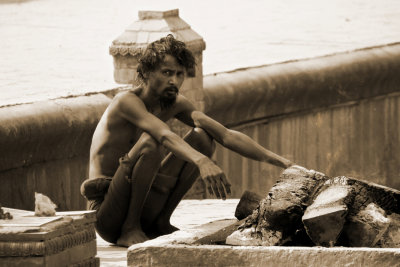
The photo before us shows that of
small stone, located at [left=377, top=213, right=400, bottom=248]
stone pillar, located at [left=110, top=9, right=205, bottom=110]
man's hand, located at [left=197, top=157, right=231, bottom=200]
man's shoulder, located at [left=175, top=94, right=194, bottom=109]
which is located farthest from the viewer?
stone pillar, located at [left=110, top=9, right=205, bottom=110]

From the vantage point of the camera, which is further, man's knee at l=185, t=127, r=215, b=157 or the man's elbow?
man's knee at l=185, t=127, r=215, b=157

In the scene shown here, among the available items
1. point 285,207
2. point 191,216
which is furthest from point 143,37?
point 285,207

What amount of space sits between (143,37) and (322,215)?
4626mm

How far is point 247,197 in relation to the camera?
835cm

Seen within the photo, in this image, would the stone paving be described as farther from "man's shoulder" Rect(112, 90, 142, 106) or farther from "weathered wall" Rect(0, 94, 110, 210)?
"weathered wall" Rect(0, 94, 110, 210)

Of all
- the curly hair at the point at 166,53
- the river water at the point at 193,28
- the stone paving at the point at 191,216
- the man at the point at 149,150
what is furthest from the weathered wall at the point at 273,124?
the curly hair at the point at 166,53

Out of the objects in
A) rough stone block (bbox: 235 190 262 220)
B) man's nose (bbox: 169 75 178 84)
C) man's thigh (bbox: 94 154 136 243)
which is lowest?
man's thigh (bbox: 94 154 136 243)

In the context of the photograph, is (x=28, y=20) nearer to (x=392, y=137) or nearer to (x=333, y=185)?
(x=392, y=137)

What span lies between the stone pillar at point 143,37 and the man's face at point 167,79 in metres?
2.66

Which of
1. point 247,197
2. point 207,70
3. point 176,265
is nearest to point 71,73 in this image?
point 207,70

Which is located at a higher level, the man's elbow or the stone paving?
the man's elbow

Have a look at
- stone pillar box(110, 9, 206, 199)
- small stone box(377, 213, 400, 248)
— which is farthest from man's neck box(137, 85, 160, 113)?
stone pillar box(110, 9, 206, 199)

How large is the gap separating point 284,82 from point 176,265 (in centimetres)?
699

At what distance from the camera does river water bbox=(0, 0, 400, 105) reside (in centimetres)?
1383
